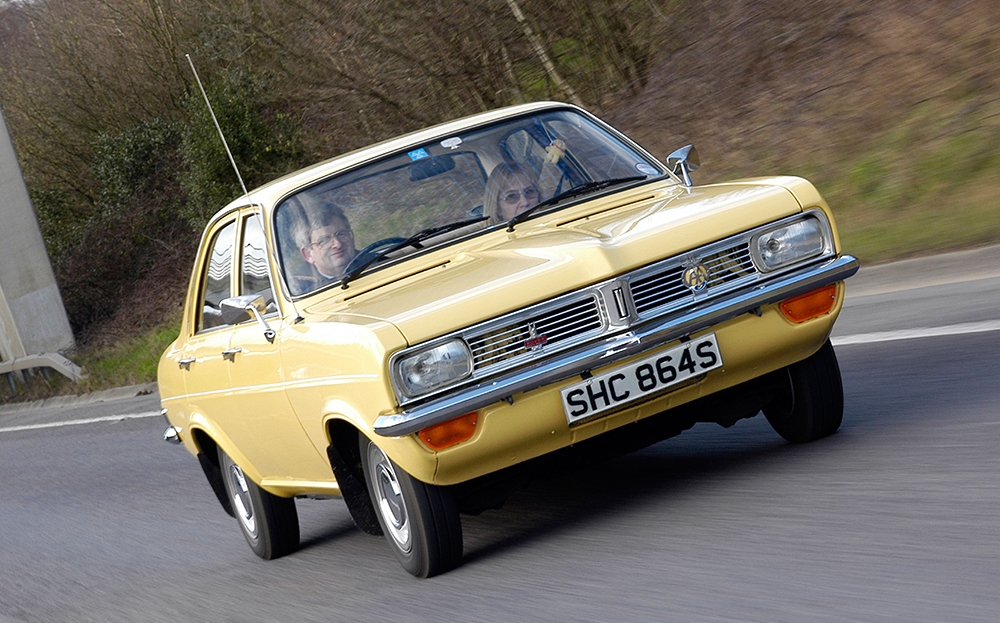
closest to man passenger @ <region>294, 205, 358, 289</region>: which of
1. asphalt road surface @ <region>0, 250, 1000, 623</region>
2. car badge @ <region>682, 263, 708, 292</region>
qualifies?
asphalt road surface @ <region>0, 250, 1000, 623</region>

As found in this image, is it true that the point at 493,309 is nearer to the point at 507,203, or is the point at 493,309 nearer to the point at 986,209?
the point at 507,203

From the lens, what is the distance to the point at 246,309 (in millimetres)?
5516

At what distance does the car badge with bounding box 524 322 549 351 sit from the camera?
4.56 m

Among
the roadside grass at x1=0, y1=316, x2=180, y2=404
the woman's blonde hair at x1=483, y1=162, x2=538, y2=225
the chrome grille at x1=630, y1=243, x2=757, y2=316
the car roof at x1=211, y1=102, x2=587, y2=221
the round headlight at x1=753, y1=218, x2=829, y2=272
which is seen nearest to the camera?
the chrome grille at x1=630, y1=243, x2=757, y2=316

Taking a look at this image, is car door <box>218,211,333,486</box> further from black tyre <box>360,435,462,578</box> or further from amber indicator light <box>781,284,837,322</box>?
amber indicator light <box>781,284,837,322</box>

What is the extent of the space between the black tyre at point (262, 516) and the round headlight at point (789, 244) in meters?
2.95

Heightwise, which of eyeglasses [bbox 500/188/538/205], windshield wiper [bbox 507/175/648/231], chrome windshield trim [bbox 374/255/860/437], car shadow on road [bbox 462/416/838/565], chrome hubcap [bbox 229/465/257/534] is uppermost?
eyeglasses [bbox 500/188/538/205]

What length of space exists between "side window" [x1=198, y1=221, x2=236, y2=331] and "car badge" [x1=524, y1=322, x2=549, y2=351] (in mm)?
2178

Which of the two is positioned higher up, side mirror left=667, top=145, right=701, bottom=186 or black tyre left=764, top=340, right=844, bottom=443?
side mirror left=667, top=145, right=701, bottom=186

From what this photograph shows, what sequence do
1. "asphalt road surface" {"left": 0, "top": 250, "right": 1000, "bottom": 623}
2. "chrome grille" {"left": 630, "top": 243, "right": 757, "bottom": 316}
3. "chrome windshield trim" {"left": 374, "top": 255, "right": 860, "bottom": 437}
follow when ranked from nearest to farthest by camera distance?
"asphalt road surface" {"left": 0, "top": 250, "right": 1000, "bottom": 623} < "chrome windshield trim" {"left": 374, "top": 255, "right": 860, "bottom": 437} < "chrome grille" {"left": 630, "top": 243, "right": 757, "bottom": 316}

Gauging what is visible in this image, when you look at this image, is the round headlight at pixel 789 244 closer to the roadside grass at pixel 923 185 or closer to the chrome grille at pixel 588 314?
the chrome grille at pixel 588 314

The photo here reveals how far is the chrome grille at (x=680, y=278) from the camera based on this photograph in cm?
465

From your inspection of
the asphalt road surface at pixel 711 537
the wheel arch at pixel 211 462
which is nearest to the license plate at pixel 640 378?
the asphalt road surface at pixel 711 537

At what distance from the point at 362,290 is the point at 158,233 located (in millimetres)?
23611
